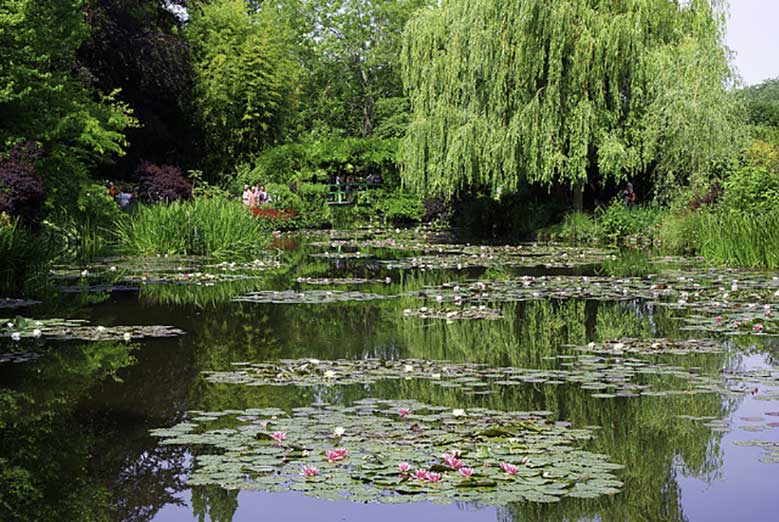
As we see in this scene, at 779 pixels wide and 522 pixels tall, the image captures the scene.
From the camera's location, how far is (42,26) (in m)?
16.5

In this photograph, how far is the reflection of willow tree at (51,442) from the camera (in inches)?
178

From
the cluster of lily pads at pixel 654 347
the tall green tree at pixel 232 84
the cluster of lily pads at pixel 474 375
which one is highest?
the tall green tree at pixel 232 84

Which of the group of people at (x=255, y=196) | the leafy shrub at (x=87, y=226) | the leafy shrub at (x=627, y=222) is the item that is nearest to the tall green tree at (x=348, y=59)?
the group of people at (x=255, y=196)

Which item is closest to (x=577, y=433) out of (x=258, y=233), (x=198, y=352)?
(x=198, y=352)

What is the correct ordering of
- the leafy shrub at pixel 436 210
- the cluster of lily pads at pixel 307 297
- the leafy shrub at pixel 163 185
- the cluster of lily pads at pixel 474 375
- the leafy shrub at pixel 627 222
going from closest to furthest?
the cluster of lily pads at pixel 474 375 → the cluster of lily pads at pixel 307 297 → the leafy shrub at pixel 627 222 → the leafy shrub at pixel 163 185 → the leafy shrub at pixel 436 210

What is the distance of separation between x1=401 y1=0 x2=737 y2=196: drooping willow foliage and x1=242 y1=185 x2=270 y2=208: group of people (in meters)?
8.30

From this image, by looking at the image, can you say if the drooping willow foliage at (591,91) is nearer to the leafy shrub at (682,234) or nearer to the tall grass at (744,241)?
the leafy shrub at (682,234)

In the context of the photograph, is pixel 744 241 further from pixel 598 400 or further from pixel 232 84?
pixel 232 84

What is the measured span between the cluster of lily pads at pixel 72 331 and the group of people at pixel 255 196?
2024cm

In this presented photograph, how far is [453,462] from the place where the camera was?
4.80 metres

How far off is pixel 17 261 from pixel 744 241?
36.7 feet

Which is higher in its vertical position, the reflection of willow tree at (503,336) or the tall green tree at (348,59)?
the tall green tree at (348,59)

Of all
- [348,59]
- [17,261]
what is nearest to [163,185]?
[17,261]

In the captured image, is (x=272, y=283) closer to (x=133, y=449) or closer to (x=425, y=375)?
(x=425, y=375)
